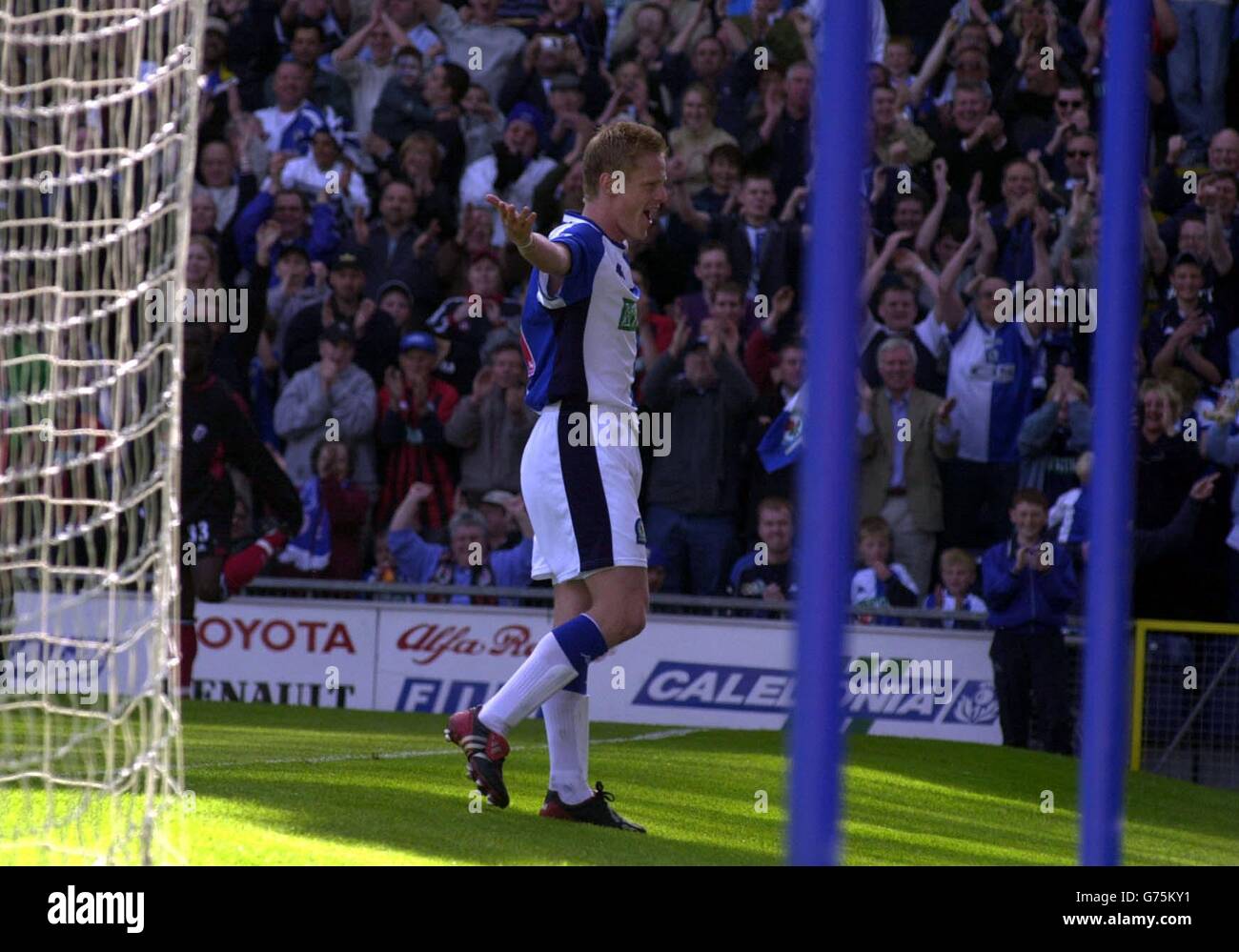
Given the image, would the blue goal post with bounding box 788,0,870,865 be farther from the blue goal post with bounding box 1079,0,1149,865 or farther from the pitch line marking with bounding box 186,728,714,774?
the pitch line marking with bounding box 186,728,714,774

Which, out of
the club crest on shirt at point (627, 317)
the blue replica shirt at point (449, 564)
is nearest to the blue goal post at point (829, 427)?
the club crest on shirt at point (627, 317)

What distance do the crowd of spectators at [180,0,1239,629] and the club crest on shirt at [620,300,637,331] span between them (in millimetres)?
5095

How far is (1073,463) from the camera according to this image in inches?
478

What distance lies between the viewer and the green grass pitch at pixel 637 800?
5898 millimetres

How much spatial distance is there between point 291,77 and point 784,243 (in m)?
4.50

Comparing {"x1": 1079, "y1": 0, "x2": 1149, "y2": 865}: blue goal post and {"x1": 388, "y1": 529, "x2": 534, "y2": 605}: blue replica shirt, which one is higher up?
{"x1": 1079, "y1": 0, "x2": 1149, "y2": 865}: blue goal post

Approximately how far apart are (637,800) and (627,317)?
2085 millimetres

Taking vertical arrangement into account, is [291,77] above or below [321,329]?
above

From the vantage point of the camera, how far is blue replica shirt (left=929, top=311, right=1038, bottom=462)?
12.5 meters

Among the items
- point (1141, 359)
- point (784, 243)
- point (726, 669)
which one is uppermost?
point (784, 243)

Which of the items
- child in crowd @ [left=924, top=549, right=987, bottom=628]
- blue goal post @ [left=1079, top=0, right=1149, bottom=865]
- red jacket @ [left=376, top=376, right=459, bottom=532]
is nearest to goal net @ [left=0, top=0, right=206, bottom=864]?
blue goal post @ [left=1079, top=0, right=1149, bottom=865]
